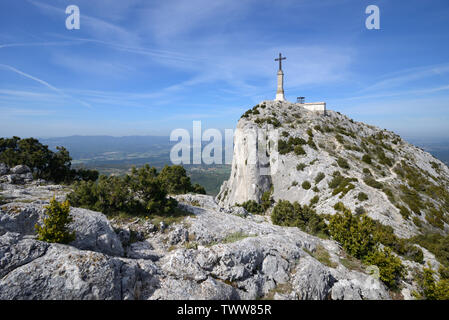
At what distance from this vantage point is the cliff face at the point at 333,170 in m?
30.1

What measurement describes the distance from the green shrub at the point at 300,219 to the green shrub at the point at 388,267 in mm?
8016

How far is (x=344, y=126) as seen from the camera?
68.8 m

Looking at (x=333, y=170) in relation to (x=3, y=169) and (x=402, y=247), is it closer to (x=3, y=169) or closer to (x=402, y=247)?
(x=402, y=247)

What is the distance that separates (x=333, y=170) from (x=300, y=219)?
18116 mm

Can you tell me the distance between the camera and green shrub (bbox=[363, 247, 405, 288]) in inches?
591

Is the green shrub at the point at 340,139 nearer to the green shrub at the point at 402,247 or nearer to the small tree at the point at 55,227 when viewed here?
the green shrub at the point at 402,247

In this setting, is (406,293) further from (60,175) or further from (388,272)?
(60,175)

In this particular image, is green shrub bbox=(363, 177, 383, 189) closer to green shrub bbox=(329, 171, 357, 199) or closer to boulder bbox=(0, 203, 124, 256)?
green shrub bbox=(329, 171, 357, 199)

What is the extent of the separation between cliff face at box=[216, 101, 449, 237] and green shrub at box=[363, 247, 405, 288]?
11.9 meters

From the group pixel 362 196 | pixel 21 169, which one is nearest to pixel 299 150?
pixel 362 196

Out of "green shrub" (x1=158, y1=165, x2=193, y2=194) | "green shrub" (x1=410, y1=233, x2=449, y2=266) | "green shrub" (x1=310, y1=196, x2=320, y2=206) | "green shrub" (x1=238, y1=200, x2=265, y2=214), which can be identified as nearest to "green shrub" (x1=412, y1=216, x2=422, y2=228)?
"green shrub" (x1=410, y1=233, x2=449, y2=266)

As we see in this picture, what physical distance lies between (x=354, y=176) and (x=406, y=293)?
86.3ft

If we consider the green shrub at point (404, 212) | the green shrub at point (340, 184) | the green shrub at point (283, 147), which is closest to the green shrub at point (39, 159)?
the green shrub at point (283, 147)

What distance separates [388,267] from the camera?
50.2 ft
